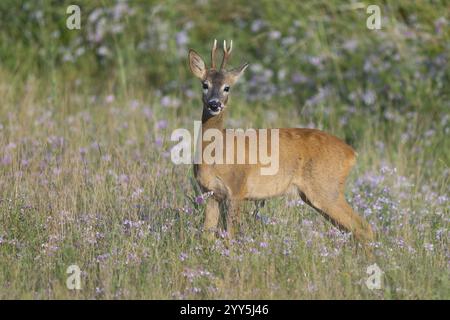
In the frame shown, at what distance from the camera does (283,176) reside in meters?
7.12

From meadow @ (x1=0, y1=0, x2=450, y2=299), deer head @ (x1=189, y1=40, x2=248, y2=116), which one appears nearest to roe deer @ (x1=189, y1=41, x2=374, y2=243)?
deer head @ (x1=189, y1=40, x2=248, y2=116)

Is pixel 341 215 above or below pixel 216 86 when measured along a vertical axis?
below

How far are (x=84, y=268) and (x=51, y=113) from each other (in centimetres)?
425

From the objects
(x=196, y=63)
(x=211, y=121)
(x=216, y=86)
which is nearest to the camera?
(x=216, y=86)

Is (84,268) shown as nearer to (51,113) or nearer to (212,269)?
(212,269)

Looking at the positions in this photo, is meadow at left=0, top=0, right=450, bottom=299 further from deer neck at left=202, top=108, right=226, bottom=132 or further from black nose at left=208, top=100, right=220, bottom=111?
black nose at left=208, top=100, right=220, bottom=111

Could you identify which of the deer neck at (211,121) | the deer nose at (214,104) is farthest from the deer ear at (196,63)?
the deer nose at (214,104)

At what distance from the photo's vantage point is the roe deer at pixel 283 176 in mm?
6977

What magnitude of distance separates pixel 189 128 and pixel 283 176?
3182 millimetres

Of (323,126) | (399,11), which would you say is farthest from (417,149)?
(399,11)

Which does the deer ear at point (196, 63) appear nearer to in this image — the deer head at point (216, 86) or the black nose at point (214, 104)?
the deer head at point (216, 86)

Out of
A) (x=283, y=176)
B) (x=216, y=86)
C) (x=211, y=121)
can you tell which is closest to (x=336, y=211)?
(x=283, y=176)

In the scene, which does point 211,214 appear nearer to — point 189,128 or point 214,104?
point 214,104

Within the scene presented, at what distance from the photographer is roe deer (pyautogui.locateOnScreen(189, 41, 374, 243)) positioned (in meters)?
6.98
